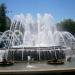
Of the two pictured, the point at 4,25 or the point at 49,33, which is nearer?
the point at 49,33

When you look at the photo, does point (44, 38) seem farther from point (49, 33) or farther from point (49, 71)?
point (49, 71)

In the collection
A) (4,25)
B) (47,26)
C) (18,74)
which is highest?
(4,25)

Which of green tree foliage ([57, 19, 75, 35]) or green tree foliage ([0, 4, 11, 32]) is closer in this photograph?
green tree foliage ([0, 4, 11, 32])

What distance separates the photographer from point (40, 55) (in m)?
12.1

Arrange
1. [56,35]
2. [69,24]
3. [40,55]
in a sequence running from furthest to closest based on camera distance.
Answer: [69,24] < [56,35] < [40,55]

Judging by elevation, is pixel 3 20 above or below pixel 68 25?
below

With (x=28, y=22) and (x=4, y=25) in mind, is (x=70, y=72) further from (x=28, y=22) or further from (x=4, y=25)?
(x=4, y=25)

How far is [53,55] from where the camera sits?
1230 cm

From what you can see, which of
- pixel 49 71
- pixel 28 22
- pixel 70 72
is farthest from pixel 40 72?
pixel 28 22

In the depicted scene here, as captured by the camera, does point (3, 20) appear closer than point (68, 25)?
Yes

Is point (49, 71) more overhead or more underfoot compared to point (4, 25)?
more underfoot

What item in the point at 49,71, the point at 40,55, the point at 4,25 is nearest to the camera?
the point at 49,71

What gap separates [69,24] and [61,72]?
222 feet

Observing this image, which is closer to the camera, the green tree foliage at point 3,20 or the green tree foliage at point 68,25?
the green tree foliage at point 3,20
